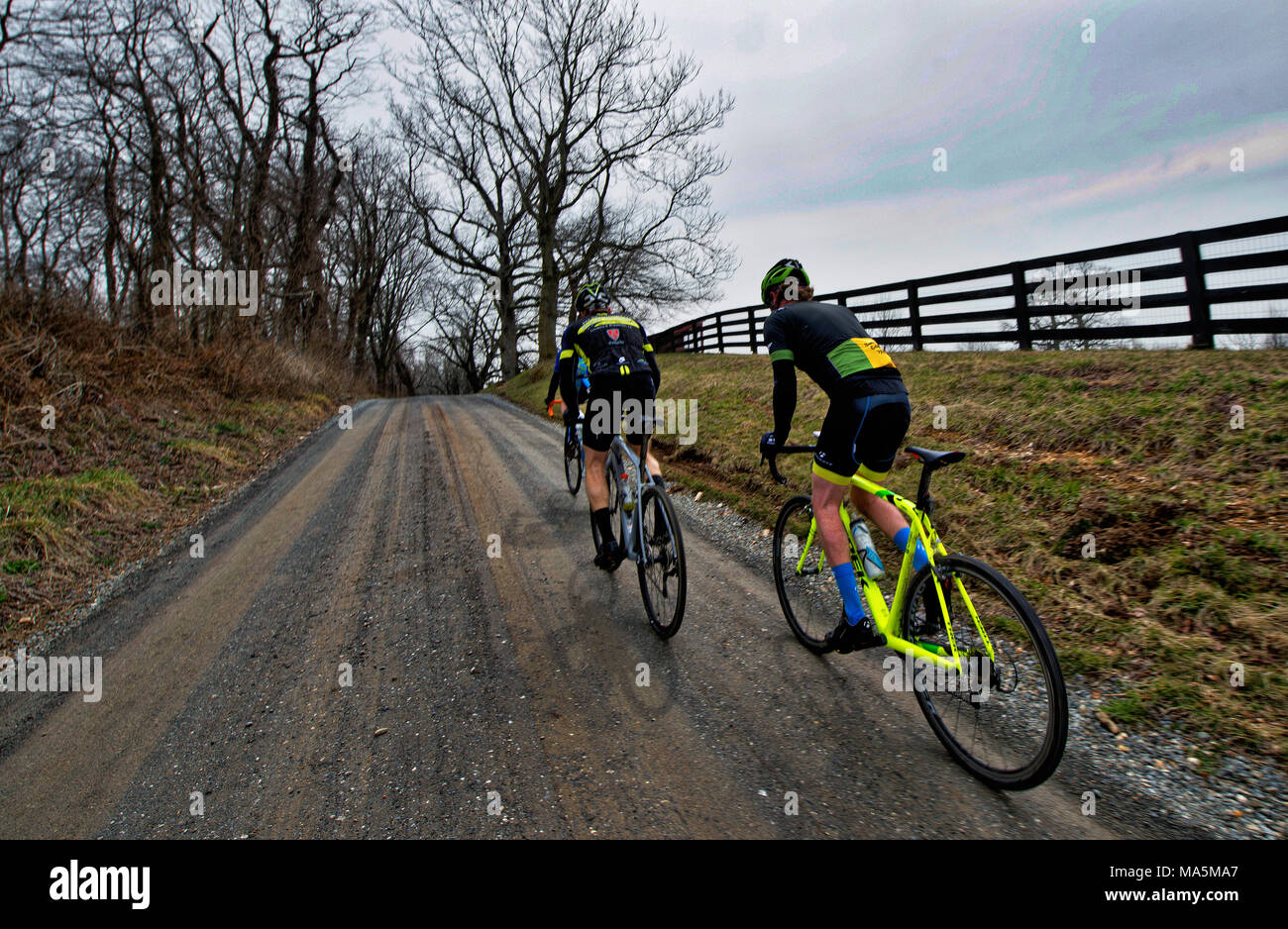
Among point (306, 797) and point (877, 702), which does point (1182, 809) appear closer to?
point (877, 702)

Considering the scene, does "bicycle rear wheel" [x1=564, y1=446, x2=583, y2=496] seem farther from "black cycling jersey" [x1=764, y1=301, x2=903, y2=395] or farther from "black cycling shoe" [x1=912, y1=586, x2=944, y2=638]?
"black cycling shoe" [x1=912, y1=586, x2=944, y2=638]

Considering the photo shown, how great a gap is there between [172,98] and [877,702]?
880 inches

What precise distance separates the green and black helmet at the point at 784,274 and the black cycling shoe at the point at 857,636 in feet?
5.71

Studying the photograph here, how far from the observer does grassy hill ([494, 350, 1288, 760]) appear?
9.66 feet

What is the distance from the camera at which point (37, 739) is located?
345 cm

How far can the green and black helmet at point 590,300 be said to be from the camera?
16.8ft

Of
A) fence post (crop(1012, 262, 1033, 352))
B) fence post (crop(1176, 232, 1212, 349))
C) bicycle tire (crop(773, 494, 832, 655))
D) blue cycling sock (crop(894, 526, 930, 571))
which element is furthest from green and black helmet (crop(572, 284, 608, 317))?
fence post (crop(1012, 262, 1033, 352))

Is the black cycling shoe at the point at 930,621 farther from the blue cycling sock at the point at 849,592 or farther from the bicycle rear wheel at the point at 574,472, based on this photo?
the bicycle rear wheel at the point at 574,472

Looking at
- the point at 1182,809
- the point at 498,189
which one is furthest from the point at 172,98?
the point at 1182,809

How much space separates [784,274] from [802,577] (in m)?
1.84

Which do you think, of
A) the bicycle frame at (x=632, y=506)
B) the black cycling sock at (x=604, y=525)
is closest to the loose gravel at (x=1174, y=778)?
the bicycle frame at (x=632, y=506)

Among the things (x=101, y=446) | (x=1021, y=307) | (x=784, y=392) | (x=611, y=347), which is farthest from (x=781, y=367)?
(x=101, y=446)

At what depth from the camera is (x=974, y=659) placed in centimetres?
266

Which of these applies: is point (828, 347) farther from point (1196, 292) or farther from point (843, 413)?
point (1196, 292)
